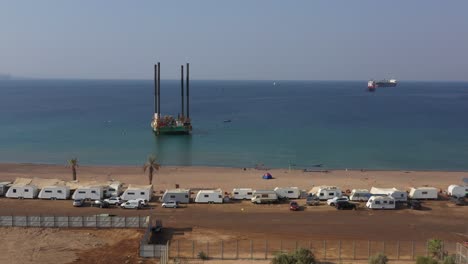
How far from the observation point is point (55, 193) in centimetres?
4200

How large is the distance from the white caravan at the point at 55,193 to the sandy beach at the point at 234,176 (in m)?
8.42

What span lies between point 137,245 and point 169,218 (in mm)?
6302

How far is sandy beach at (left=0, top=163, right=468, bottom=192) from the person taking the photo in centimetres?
5091

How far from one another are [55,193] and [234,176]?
2066 centimetres

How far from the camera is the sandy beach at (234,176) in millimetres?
50906

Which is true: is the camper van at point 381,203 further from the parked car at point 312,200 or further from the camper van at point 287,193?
the camper van at point 287,193

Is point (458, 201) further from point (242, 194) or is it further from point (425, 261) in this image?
point (425, 261)

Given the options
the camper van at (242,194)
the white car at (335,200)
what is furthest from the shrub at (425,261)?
the camper van at (242,194)

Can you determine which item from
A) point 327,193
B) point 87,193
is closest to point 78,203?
point 87,193

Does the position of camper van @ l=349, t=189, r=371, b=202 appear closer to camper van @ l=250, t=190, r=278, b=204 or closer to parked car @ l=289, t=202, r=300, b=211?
parked car @ l=289, t=202, r=300, b=211

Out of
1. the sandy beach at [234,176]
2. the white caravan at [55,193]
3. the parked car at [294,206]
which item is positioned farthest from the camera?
the sandy beach at [234,176]

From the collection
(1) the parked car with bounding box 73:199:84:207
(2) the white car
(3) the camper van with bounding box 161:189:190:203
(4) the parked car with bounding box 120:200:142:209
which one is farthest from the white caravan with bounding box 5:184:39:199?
(2) the white car

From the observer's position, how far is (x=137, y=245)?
30.5 meters

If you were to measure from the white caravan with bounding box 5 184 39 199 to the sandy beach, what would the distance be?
10694 millimetres
